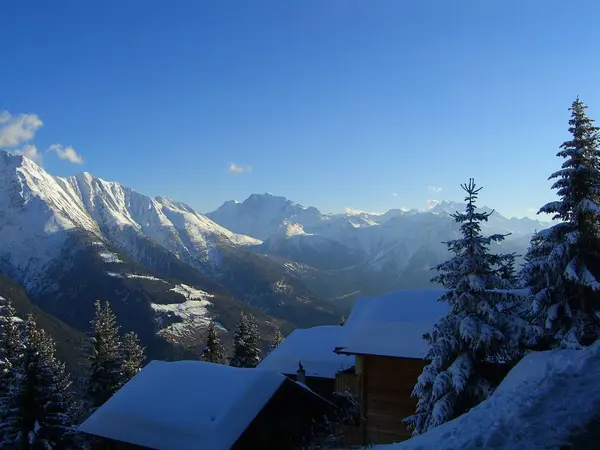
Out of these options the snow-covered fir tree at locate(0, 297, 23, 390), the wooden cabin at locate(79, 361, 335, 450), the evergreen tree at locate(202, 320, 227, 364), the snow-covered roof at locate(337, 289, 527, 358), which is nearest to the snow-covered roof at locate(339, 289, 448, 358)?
the snow-covered roof at locate(337, 289, 527, 358)

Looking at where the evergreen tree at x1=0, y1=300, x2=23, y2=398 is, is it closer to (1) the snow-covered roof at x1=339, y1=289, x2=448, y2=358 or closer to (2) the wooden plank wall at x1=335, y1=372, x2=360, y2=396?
(2) the wooden plank wall at x1=335, y1=372, x2=360, y2=396

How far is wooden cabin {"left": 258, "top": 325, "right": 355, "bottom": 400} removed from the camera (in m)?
28.8

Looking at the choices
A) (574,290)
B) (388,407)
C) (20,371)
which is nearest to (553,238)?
(574,290)

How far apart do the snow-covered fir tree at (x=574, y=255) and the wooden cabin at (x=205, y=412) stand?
25.4 ft

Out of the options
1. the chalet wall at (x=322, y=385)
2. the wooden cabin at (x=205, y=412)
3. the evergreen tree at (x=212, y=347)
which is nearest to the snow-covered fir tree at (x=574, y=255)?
the wooden cabin at (x=205, y=412)

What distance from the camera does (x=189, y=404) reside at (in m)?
16.1

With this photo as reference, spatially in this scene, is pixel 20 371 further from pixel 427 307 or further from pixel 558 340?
pixel 558 340

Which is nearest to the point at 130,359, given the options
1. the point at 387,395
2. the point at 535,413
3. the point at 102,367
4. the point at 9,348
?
the point at 102,367

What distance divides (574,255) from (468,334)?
3788 millimetres

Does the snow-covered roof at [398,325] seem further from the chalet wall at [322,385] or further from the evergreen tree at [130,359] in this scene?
the evergreen tree at [130,359]

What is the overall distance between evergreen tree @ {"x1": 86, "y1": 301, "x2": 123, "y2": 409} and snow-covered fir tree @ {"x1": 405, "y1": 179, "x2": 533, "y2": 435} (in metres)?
28.8

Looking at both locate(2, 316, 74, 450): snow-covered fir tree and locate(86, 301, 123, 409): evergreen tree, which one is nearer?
locate(2, 316, 74, 450): snow-covered fir tree

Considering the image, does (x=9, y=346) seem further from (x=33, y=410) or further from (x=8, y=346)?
(x=33, y=410)

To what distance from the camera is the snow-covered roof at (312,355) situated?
29.5 meters
